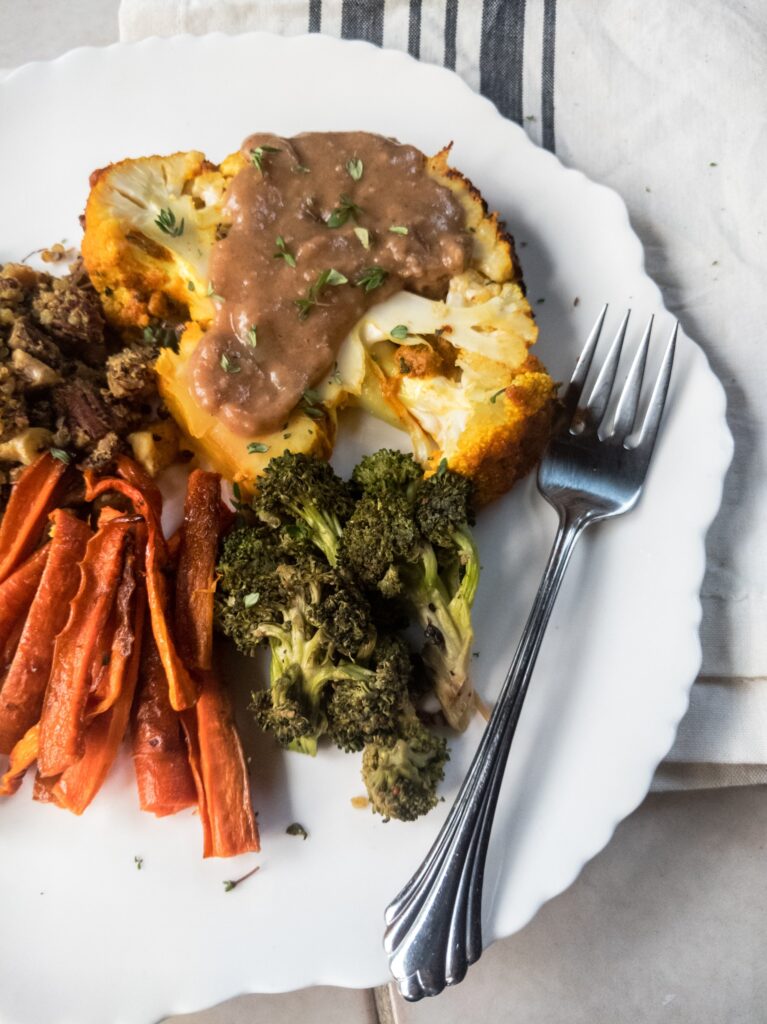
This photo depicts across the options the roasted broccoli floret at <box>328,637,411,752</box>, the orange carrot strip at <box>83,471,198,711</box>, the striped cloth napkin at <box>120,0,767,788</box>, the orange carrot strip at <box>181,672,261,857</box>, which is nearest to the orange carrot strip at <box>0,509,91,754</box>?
the orange carrot strip at <box>83,471,198,711</box>

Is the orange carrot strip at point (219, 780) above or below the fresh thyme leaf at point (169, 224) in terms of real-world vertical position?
below

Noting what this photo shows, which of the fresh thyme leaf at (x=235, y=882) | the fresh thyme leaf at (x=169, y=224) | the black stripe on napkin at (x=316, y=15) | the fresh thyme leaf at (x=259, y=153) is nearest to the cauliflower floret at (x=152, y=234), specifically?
the fresh thyme leaf at (x=169, y=224)

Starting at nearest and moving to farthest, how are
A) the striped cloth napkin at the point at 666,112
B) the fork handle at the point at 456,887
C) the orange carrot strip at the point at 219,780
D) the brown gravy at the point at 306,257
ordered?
the fork handle at the point at 456,887 → the orange carrot strip at the point at 219,780 → the brown gravy at the point at 306,257 → the striped cloth napkin at the point at 666,112

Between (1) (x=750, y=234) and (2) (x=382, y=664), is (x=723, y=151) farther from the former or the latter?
(2) (x=382, y=664)

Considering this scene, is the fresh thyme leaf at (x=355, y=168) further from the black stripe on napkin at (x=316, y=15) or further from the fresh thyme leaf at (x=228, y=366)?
the black stripe on napkin at (x=316, y=15)

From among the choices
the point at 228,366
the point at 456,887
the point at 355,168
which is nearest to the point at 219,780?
the point at 456,887

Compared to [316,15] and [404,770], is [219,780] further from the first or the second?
[316,15]
